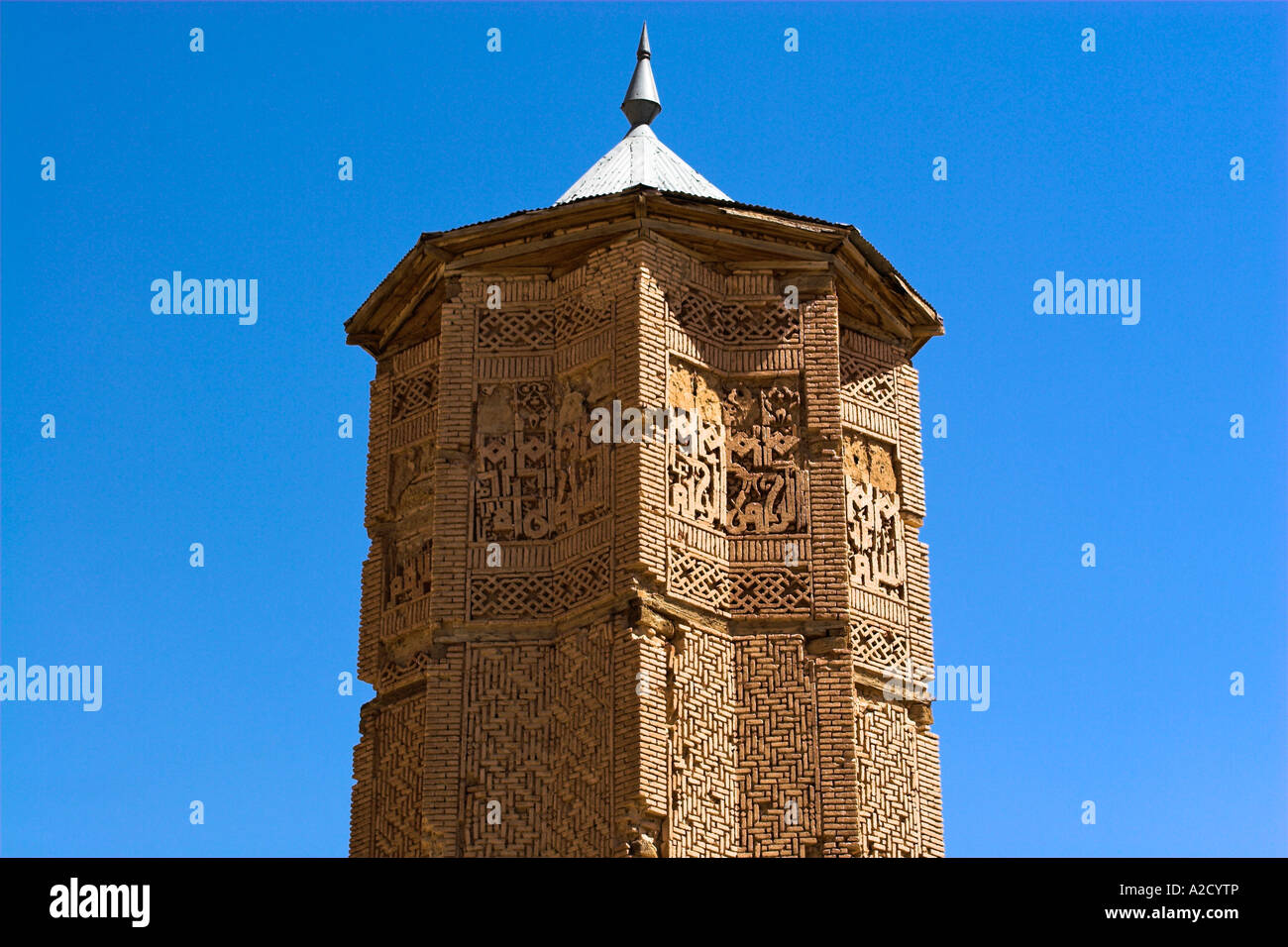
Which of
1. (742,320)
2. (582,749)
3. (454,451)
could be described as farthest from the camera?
(742,320)

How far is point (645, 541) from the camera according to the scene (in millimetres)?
18969

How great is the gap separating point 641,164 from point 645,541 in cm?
420

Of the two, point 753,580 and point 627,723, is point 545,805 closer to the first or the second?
point 627,723

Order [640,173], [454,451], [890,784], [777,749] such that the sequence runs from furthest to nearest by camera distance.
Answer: [640,173] < [454,451] < [890,784] < [777,749]

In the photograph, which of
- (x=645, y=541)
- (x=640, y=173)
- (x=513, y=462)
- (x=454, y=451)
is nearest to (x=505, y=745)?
(x=645, y=541)

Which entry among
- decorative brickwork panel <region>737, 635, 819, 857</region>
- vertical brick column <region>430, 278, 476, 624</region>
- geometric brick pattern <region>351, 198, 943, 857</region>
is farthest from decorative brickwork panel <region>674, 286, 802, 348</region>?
decorative brickwork panel <region>737, 635, 819, 857</region>

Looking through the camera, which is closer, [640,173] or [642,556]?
[642,556]

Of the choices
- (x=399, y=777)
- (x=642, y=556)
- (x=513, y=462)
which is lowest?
(x=399, y=777)

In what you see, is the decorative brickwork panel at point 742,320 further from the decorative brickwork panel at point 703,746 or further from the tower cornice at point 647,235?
the decorative brickwork panel at point 703,746

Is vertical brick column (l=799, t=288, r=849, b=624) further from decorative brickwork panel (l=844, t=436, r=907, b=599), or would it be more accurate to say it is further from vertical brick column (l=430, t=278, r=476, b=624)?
vertical brick column (l=430, t=278, r=476, b=624)

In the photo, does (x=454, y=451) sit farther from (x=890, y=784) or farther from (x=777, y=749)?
(x=890, y=784)

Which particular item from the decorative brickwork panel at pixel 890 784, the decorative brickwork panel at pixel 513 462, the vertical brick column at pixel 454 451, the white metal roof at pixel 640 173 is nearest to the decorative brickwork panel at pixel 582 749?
the vertical brick column at pixel 454 451

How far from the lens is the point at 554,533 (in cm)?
1955

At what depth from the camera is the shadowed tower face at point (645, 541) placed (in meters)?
18.6
